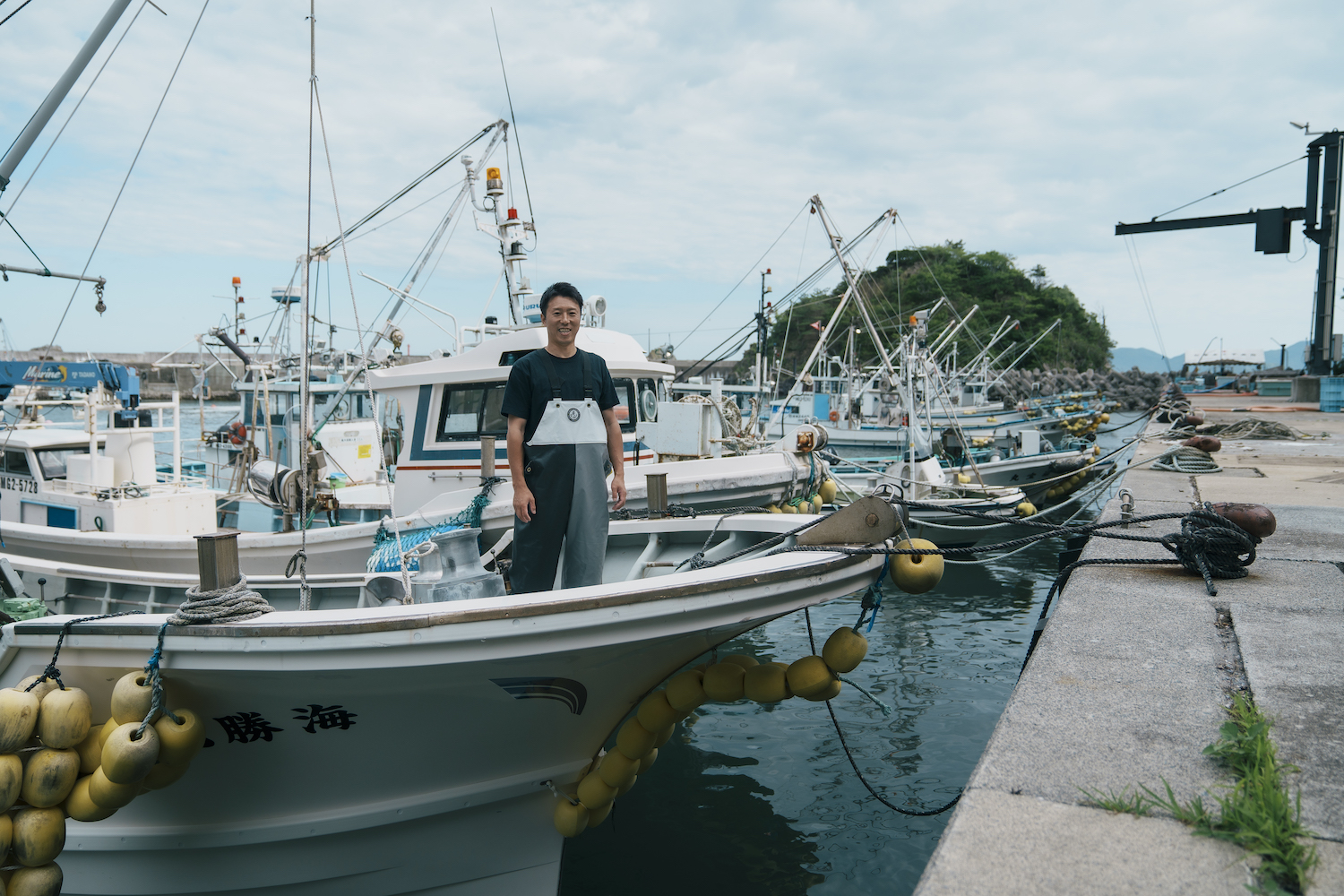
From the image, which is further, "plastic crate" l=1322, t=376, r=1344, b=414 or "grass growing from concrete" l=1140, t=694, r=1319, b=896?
"plastic crate" l=1322, t=376, r=1344, b=414

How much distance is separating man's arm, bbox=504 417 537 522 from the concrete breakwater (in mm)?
47752

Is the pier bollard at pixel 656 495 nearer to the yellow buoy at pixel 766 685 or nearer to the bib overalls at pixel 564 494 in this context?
the bib overalls at pixel 564 494

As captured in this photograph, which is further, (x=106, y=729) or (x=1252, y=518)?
(x=1252, y=518)

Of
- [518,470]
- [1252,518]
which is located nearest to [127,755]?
[518,470]

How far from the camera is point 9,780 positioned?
3066 millimetres

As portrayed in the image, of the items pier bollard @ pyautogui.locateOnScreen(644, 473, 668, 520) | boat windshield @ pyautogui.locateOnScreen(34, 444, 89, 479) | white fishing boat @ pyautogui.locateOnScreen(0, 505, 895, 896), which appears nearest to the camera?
white fishing boat @ pyautogui.locateOnScreen(0, 505, 895, 896)

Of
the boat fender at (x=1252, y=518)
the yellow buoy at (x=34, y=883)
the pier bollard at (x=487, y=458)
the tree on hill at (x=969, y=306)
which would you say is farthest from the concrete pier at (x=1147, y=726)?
the tree on hill at (x=969, y=306)

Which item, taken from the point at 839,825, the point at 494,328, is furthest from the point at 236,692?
the point at 494,328

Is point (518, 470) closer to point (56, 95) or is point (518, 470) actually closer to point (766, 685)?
point (766, 685)

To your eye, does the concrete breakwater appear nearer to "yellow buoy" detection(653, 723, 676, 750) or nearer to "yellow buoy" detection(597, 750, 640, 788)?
"yellow buoy" detection(653, 723, 676, 750)

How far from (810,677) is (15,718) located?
3.01 metres

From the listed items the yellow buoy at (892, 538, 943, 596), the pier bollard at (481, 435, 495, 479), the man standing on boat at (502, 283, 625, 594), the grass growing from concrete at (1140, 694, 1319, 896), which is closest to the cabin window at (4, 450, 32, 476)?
the pier bollard at (481, 435, 495, 479)

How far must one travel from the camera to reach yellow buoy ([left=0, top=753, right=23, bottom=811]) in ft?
10.0

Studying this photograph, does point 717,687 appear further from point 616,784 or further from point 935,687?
point 935,687
